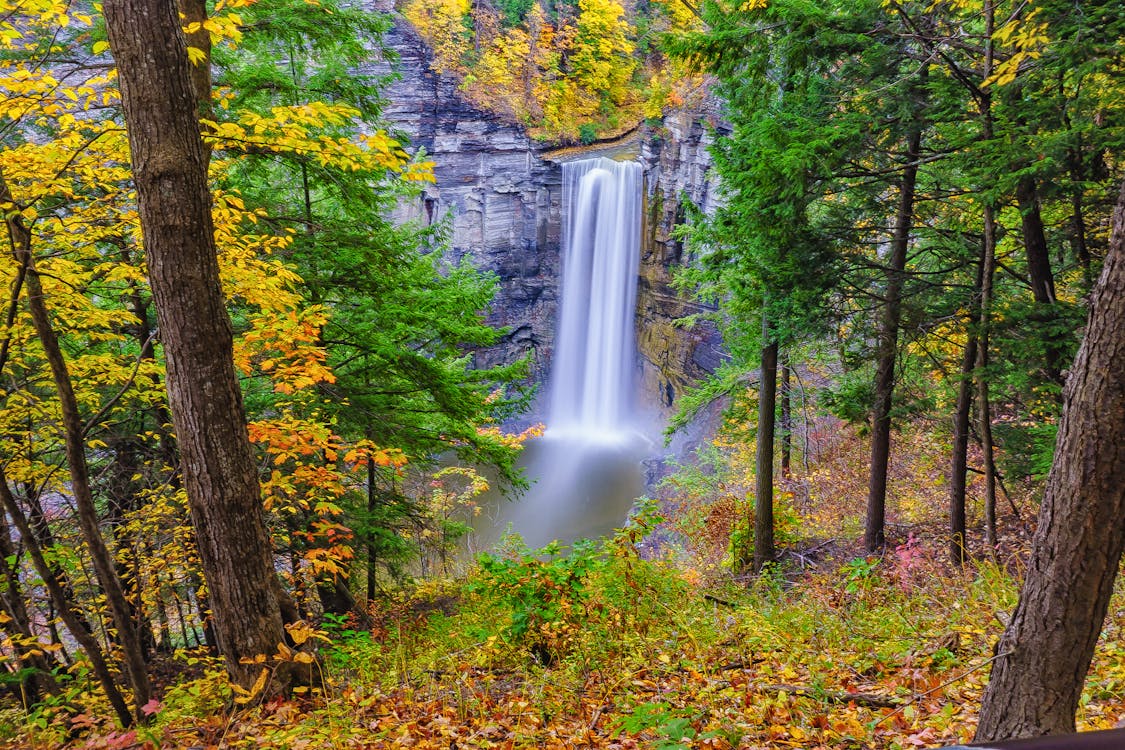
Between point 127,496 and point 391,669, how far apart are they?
3820 mm

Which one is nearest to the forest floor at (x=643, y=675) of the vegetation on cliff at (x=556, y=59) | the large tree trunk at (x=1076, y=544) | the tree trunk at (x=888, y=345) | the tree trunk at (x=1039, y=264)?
the large tree trunk at (x=1076, y=544)

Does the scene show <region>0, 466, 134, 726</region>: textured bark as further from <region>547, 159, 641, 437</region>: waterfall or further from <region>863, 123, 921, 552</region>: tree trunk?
<region>547, 159, 641, 437</region>: waterfall

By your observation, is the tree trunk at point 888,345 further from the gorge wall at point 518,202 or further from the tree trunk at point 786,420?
the gorge wall at point 518,202

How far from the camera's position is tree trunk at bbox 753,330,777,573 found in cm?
820

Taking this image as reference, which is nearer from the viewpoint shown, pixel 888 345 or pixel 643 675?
pixel 643 675

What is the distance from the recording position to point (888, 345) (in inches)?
283

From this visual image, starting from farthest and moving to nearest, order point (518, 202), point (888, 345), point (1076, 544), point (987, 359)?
point (518, 202) < point (888, 345) < point (987, 359) < point (1076, 544)

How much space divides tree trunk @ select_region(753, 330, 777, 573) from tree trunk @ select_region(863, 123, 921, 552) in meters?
1.30

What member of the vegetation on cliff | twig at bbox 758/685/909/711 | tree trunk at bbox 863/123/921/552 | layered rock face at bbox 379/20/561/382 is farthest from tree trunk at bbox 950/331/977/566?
the vegetation on cliff

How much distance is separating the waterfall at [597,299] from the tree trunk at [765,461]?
18297 millimetres

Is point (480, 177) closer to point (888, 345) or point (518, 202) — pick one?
point (518, 202)

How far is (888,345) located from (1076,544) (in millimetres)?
5653

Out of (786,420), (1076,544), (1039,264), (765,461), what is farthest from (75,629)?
(786,420)

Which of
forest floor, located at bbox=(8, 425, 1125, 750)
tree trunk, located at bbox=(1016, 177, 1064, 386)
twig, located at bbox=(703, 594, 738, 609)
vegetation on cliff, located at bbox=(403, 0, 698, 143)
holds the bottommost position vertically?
twig, located at bbox=(703, 594, 738, 609)
